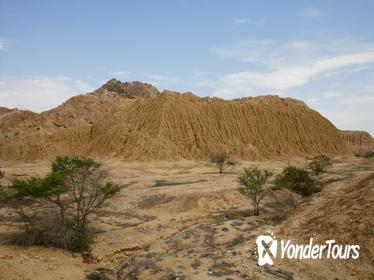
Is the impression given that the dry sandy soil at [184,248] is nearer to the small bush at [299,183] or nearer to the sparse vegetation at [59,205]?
the sparse vegetation at [59,205]

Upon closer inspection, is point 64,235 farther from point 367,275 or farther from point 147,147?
point 147,147

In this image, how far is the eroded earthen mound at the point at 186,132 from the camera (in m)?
57.7

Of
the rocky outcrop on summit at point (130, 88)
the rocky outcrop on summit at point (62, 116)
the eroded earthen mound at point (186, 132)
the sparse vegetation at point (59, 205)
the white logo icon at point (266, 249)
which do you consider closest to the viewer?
the white logo icon at point (266, 249)

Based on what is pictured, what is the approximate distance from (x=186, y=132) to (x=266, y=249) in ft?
160

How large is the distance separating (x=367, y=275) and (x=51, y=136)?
197 ft

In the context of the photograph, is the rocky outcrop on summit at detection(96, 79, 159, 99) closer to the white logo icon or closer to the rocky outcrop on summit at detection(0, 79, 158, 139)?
the rocky outcrop on summit at detection(0, 79, 158, 139)

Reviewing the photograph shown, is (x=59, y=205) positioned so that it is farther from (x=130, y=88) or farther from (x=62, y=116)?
(x=130, y=88)

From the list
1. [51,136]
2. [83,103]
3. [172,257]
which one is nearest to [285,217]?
[172,257]

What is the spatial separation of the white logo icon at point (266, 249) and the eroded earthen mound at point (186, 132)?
40.3m

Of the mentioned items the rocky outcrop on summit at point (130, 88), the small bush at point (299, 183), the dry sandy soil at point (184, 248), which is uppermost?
the rocky outcrop on summit at point (130, 88)

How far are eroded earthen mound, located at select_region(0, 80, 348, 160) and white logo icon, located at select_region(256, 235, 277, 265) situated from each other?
40.3 m

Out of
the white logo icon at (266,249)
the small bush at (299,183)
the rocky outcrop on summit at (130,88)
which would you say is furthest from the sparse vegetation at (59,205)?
Result: the rocky outcrop on summit at (130,88)

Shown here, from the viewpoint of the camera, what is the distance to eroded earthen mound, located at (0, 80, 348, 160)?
189ft

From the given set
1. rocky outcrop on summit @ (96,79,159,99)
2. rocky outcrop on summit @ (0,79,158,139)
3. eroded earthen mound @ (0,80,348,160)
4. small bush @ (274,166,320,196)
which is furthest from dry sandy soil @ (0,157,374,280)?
rocky outcrop on summit @ (96,79,159,99)
